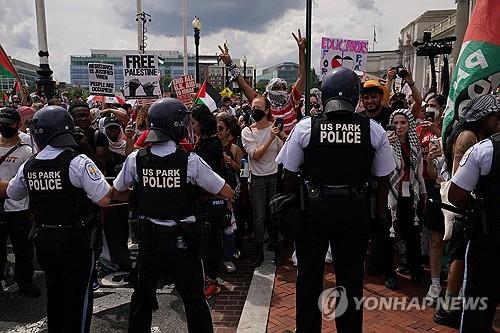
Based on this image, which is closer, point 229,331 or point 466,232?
point 466,232

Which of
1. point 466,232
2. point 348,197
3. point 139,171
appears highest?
point 139,171

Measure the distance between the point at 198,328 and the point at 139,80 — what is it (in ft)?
23.1

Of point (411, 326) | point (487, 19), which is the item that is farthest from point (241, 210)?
point (487, 19)

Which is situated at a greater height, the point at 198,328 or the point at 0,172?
the point at 0,172

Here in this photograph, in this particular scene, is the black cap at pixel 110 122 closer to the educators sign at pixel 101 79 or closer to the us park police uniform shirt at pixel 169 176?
the us park police uniform shirt at pixel 169 176

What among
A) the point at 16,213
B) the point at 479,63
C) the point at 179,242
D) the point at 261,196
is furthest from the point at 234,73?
the point at 179,242

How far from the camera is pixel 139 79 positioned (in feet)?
30.7

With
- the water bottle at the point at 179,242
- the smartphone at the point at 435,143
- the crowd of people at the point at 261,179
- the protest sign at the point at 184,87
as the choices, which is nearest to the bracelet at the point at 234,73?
the crowd of people at the point at 261,179

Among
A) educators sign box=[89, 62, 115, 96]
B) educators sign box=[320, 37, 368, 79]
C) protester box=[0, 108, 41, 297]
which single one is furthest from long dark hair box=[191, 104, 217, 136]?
educators sign box=[89, 62, 115, 96]

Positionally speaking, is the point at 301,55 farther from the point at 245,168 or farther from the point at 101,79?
the point at 101,79

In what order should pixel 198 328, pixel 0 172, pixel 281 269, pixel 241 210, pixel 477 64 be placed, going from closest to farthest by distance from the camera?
pixel 198 328
pixel 477 64
pixel 0 172
pixel 281 269
pixel 241 210

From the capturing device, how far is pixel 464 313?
10.2 feet

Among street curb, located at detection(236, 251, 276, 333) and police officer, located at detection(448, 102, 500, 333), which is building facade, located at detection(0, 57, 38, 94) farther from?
police officer, located at detection(448, 102, 500, 333)

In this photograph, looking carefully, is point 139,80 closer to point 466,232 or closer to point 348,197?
point 348,197
